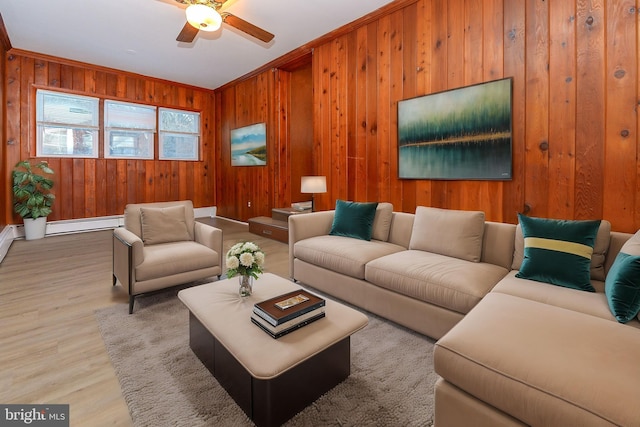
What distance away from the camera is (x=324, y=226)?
340cm

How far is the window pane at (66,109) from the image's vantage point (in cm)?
539

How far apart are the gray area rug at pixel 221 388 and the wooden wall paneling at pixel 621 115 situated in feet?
5.88

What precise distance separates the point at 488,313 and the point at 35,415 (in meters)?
2.17

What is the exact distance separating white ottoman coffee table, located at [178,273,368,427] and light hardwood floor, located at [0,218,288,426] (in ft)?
1.55


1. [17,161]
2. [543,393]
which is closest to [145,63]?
[17,161]

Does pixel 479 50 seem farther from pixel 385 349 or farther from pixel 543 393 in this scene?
pixel 543 393

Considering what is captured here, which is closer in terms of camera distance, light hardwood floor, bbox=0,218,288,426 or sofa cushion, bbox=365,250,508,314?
light hardwood floor, bbox=0,218,288,426

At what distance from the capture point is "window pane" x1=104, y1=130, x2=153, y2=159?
6.11 m

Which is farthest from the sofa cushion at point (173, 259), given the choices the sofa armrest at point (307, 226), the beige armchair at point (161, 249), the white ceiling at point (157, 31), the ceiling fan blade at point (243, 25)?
the white ceiling at point (157, 31)

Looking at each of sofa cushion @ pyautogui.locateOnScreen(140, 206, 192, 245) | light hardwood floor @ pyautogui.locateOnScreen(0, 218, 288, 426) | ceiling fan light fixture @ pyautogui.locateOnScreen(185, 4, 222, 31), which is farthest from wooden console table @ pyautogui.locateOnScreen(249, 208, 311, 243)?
ceiling fan light fixture @ pyautogui.locateOnScreen(185, 4, 222, 31)

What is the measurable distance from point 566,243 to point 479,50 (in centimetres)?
203

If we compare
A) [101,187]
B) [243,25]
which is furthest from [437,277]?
[101,187]

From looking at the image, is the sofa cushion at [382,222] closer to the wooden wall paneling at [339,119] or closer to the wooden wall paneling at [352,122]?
the wooden wall paneling at [352,122]

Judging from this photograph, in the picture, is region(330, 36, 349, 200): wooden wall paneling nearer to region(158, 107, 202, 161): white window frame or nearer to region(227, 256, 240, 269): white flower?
region(227, 256, 240, 269): white flower
